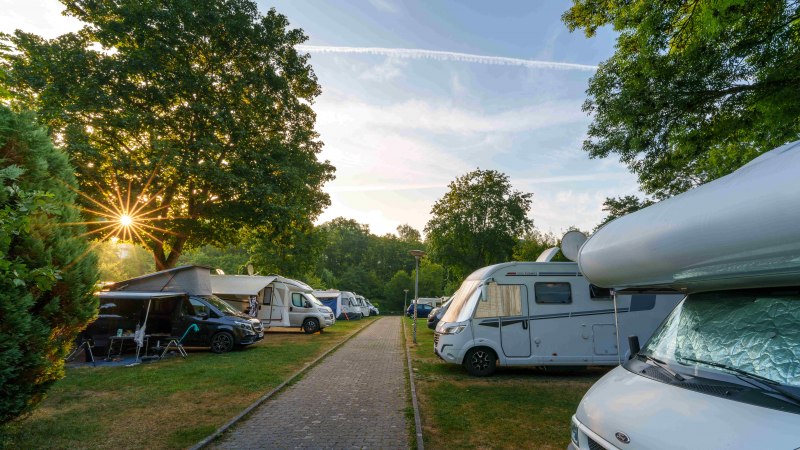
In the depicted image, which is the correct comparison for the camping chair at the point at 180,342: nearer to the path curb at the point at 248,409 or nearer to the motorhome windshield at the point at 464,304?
the path curb at the point at 248,409

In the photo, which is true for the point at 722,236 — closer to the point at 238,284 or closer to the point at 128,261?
the point at 238,284

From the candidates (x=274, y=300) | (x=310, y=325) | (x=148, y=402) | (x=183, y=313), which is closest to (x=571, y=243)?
(x=148, y=402)

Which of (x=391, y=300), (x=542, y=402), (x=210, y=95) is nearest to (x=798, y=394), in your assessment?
(x=542, y=402)

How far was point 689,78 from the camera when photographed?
926 centimetres

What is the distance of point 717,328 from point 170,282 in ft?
45.9

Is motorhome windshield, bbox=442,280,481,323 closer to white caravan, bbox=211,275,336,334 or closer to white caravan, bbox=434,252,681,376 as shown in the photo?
white caravan, bbox=434,252,681,376

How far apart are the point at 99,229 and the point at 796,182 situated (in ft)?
61.2

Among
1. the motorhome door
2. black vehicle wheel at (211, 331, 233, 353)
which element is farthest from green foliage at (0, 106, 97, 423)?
black vehicle wheel at (211, 331, 233, 353)

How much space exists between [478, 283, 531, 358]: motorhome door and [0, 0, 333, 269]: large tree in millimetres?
9165

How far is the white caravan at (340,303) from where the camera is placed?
110ft

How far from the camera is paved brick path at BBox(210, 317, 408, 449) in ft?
17.5

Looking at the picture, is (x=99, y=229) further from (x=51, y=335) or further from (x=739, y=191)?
(x=739, y=191)

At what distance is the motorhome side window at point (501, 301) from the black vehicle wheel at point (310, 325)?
42.9 ft

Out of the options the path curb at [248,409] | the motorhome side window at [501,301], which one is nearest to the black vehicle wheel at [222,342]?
the path curb at [248,409]
